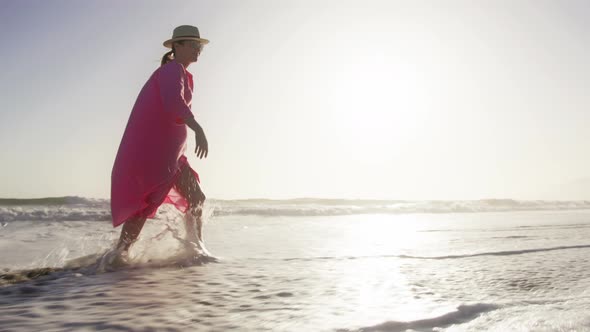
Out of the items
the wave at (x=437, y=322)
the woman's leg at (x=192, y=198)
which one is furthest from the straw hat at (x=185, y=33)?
the wave at (x=437, y=322)

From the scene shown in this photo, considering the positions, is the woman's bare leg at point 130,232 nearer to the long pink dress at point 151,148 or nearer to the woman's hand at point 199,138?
the long pink dress at point 151,148

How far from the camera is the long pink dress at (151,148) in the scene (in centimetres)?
335

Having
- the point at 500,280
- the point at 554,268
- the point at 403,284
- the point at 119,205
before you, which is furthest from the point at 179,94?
the point at 554,268

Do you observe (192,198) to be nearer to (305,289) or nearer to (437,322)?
(305,289)

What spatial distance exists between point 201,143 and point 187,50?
0.86 m

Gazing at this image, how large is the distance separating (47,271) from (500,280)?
110 inches

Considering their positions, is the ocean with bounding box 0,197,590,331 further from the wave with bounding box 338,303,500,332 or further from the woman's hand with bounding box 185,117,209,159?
the woman's hand with bounding box 185,117,209,159

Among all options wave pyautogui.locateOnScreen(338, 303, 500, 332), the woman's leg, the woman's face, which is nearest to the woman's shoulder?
the woman's face

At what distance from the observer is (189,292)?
7.33 feet

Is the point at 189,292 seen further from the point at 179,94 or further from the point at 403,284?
the point at 179,94

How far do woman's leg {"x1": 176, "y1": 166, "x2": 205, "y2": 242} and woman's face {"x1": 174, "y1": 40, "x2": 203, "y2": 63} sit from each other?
0.90 meters

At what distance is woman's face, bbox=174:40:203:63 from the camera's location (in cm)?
370

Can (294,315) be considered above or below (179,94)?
below

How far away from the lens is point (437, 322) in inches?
65.9
